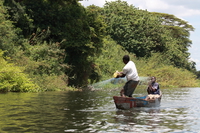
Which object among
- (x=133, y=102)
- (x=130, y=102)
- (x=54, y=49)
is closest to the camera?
(x=130, y=102)

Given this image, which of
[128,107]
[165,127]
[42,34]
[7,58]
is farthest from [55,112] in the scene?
[42,34]

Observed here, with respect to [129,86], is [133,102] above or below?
below

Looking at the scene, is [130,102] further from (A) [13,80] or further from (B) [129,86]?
(A) [13,80]

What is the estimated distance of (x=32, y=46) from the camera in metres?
30.8

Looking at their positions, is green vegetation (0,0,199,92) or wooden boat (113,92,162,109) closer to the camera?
wooden boat (113,92,162,109)

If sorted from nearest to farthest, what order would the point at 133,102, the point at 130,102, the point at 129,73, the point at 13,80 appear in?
the point at 129,73 < the point at 130,102 < the point at 133,102 < the point at 13,80

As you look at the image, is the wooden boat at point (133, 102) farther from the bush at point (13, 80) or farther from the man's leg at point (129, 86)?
the bush at point (13, 80)

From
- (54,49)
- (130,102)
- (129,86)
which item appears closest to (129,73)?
(129,86)

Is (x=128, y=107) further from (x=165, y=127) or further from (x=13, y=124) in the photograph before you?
(x=13, y=124)

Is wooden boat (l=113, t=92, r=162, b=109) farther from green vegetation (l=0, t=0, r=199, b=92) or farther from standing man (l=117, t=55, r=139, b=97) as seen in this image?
green vegetation (l=0, t=0, r=199, b=92)

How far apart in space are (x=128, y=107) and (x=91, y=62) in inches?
858

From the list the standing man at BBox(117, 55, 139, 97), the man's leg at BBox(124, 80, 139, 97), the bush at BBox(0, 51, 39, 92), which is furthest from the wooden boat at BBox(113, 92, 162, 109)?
the bush at BBox(0, 51, 39, 92)

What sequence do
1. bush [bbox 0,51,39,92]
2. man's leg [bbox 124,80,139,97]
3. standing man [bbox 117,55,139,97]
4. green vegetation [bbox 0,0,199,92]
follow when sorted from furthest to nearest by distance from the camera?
1. green vegetation [bbox 0,0,199,92]
2. bush [bbox 0,51,39,92]
3. man's leg [bbox 124,80,139,97]
4. standing man [bbox 117,55,139,97]

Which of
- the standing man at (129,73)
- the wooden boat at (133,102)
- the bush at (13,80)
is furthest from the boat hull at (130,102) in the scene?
the bush at (13,80)
